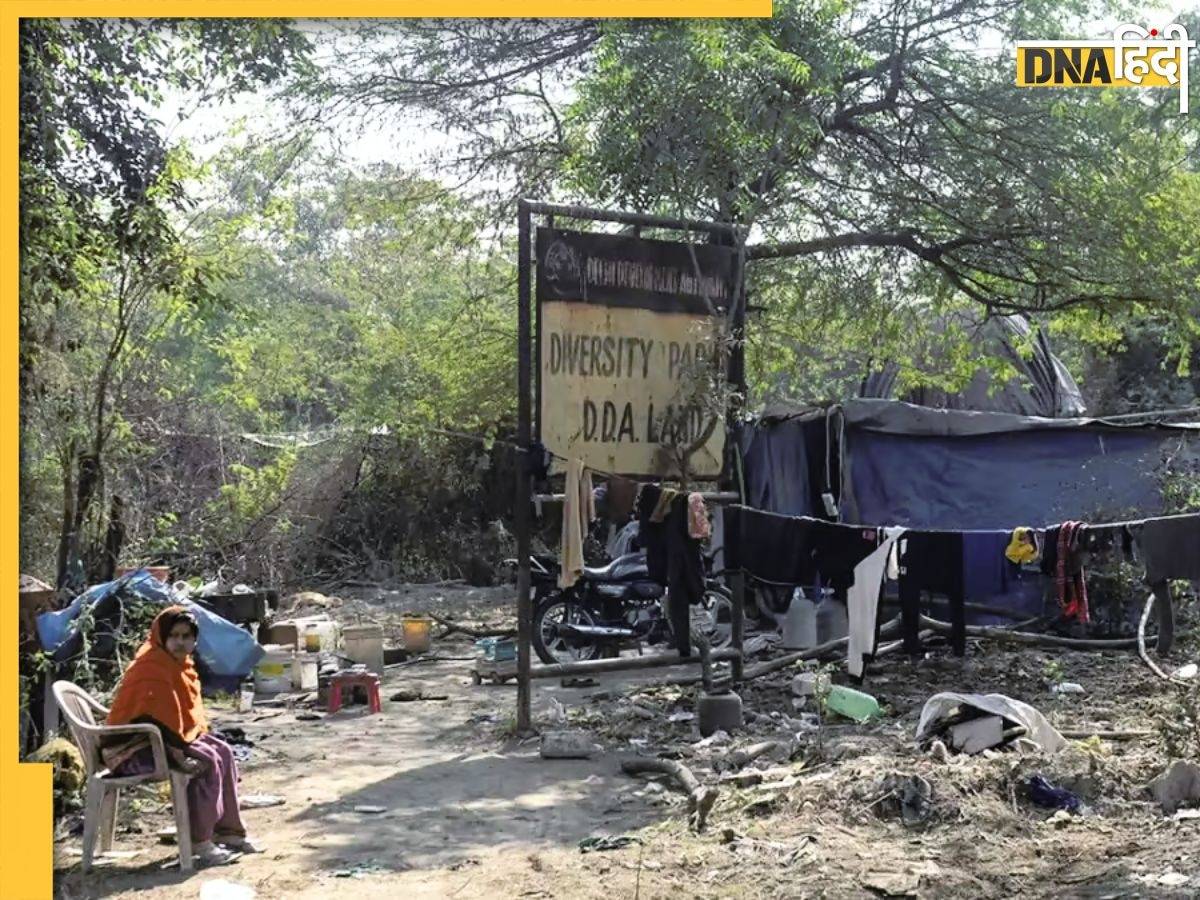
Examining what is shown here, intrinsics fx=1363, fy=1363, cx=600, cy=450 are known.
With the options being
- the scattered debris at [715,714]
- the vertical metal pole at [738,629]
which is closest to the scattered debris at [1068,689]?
the vertical metal pole at [738,629]

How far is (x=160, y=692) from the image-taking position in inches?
235

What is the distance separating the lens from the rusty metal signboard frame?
8570mm

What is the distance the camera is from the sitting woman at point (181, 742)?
19.4ft

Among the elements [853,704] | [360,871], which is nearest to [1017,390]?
[853,704]

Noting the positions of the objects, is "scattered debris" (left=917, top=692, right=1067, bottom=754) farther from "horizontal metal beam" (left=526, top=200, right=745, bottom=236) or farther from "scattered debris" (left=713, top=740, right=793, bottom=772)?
"horizontal metal beam" (left=526, top=200, right=745, bottom=236)

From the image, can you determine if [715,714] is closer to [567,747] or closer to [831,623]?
[567,747]

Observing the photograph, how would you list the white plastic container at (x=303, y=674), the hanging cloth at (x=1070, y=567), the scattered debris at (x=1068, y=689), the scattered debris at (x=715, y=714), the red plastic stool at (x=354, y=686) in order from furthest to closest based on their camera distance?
the white plastic container at (x=303, y=674)
the red plastic stool at (x=354, y=686)
the scattered debris at (x=1068, y=689)
the hanging cloth at (x=1070, y=567)
the scattered debris at (x=715, y=714)

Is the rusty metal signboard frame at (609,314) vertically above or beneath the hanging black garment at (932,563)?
above

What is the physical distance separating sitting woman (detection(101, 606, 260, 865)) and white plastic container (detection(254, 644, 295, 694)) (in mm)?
4396

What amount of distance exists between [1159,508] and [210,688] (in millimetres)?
8124

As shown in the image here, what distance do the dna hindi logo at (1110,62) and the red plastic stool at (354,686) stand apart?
7.23 metres

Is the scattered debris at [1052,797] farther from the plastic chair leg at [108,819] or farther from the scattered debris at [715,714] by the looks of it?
the plastic chair leg at [108,819]

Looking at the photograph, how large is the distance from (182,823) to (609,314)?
14.6 feet

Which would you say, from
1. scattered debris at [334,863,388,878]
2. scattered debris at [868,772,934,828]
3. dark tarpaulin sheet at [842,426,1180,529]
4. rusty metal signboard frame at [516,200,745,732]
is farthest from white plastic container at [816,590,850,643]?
scattered debris at [334,863,388,878]
